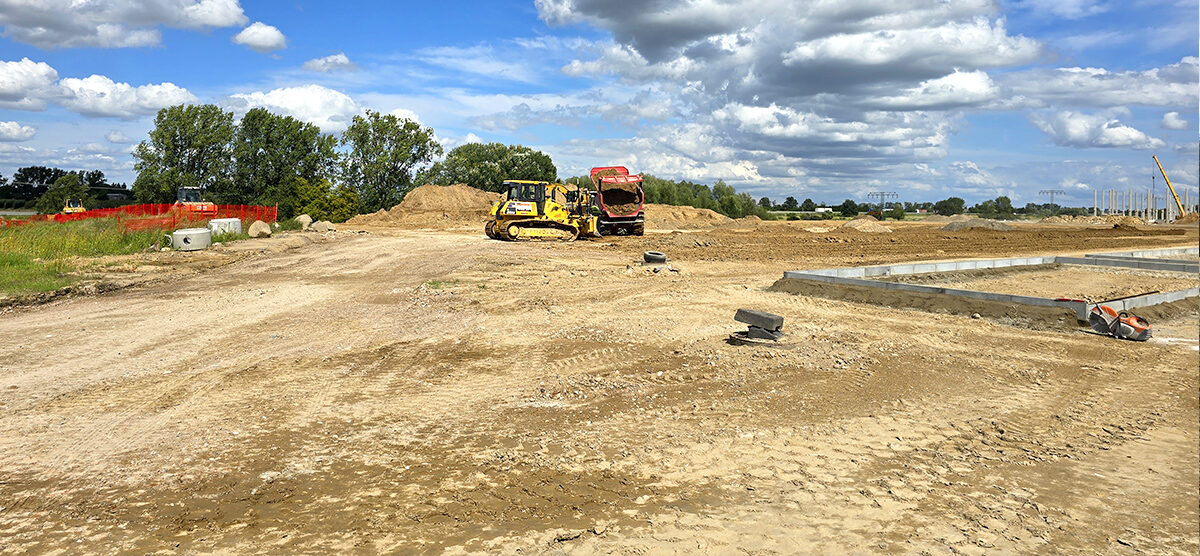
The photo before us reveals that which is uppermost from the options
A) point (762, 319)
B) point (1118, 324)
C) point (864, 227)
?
point (864, 227)

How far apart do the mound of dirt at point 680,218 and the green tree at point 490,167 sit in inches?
697

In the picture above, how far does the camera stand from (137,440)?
218 inches

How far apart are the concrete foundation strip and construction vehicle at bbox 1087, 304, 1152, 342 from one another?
0.44 ft

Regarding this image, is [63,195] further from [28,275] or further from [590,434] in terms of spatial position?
[590,434]

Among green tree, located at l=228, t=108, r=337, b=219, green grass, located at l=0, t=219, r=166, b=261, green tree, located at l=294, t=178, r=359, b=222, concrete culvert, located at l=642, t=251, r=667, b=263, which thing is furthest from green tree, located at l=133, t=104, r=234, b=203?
concrete culvert, located at l=642, t=251, r=667, b=263

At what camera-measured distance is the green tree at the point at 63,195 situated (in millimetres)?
70188

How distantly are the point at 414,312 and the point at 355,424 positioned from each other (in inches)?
224

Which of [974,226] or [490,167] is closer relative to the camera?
[974,226]

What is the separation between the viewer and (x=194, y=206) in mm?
34281

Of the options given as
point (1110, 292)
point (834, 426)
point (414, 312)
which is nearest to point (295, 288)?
point (414, 312)

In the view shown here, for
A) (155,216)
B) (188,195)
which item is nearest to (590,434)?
(155,216)

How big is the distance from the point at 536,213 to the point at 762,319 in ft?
62.8

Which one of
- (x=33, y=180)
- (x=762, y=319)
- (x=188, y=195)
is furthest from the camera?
(x=33, y=180)

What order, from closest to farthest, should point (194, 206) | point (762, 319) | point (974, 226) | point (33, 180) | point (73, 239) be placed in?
point (762, 319)
point (73, 239)
point (194, 206)
point (974, 226)
point (33, 180)
